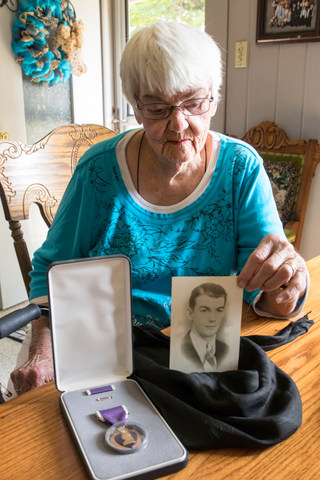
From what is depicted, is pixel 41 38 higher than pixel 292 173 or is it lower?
higher

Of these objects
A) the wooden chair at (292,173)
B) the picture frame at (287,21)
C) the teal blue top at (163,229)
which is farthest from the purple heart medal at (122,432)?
the picture frame at (287,21)

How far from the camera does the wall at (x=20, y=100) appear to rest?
8.54 ft

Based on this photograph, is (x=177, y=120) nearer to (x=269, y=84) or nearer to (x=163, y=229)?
(x=163, y=229)

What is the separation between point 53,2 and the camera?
8.79 feet

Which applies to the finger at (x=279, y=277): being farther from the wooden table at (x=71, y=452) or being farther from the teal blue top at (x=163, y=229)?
the teal blue top at (x=163, y=229)

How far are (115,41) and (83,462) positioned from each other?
3299 millimetres

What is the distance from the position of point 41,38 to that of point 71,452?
2.53 meters

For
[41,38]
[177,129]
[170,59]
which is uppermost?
[41,38]

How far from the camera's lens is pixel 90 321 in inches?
29.2

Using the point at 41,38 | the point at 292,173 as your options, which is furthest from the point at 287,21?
the point at 41,38

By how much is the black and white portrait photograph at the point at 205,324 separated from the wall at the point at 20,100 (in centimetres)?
216

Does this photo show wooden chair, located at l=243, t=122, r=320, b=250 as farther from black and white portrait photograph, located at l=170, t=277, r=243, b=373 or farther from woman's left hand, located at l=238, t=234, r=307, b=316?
black and white portrait photograph, located at l=170, t=277, r=243, b=373

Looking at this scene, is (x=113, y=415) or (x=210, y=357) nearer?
(x=113, y=415)

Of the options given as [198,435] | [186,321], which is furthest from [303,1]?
[198,435]
